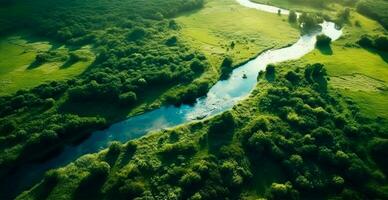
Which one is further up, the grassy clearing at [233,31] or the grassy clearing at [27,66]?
the grassy clearing at [233,31]

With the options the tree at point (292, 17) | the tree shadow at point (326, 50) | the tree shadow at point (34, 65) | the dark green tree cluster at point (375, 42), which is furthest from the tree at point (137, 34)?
the dark green tree cluster at point (375, 42)

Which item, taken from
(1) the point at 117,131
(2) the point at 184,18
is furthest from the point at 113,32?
(1) the point at 117,131

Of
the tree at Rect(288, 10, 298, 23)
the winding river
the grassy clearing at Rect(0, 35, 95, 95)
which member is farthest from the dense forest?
the tree at Rect(288, 10, 298, 23)

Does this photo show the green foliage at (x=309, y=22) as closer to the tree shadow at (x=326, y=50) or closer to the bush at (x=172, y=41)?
the tree shadow at (x=326, y=50)

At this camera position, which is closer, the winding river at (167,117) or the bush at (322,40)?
the winding river at (167,117)

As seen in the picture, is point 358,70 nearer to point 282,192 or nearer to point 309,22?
point 309,22

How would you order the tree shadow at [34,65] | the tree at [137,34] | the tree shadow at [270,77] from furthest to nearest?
the tree at [137,34] < the tree shadow at [34,65] < the tree shadow at [270,77]

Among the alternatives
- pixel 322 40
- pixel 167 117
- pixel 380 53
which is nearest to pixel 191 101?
pixel 167 117

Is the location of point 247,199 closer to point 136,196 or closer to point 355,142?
point 136,196
